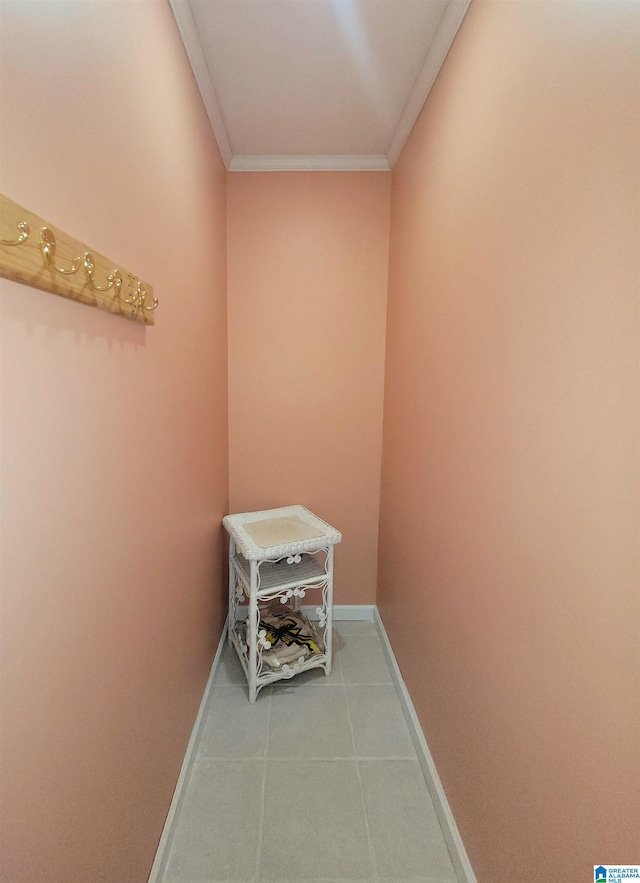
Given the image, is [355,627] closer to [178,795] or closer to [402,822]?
[402,822]

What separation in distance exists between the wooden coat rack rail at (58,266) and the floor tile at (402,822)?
1600 millimetres

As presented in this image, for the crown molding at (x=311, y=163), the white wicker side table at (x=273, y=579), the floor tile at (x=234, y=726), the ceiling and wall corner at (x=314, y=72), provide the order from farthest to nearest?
the crown molding at (x=311, y=163) → the white wicker side table at (x=273, y=579) → the floor tile at (x=234, y=726) → the ceiling and wall corner at (x=314, y=72)

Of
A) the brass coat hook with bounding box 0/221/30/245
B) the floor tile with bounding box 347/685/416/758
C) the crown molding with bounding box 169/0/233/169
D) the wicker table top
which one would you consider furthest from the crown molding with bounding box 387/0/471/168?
the floor tile with bounding box 347/685/416/758

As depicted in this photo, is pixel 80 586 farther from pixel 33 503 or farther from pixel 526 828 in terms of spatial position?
pixel 526 828

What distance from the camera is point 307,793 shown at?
130cm

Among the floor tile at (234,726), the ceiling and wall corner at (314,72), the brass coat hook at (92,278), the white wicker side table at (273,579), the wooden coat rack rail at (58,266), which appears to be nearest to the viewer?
the wooden coat rack rail at (58,266)

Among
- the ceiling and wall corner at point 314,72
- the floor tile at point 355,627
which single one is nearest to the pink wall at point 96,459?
the ceiling and wall corner at point 314,72

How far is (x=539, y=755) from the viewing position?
745mm

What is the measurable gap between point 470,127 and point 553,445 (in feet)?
3.03

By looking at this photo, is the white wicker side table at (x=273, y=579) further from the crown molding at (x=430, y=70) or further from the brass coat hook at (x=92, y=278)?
the crown molding at (x=430, y=70)

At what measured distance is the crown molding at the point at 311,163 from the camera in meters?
1.88

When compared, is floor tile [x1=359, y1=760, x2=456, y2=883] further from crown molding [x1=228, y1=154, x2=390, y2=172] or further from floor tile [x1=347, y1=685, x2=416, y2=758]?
crown molding [x1=228, y1=154, x2=390, y2=172]

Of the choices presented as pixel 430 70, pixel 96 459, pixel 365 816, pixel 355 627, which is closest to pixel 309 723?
pixel 365 816

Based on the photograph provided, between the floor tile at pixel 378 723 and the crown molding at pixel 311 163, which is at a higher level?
the crown molding at pixel 311 163
